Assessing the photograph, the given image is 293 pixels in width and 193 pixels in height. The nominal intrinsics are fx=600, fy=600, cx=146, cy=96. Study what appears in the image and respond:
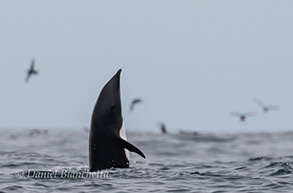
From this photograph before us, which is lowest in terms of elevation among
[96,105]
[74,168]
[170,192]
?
[170,192]

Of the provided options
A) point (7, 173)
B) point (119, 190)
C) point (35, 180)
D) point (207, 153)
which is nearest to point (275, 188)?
point (119, 190)

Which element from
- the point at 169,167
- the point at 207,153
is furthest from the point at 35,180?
the point at 207,153

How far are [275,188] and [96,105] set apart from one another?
4.22m

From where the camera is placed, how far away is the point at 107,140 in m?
12.6

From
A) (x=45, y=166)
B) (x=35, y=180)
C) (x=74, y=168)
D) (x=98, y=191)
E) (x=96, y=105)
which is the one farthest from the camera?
(x=45, y=166)

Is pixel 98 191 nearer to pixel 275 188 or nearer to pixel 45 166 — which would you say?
pixel 275 188

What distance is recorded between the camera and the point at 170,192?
11391 millimetres

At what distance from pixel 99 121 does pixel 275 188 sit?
3.89 metres

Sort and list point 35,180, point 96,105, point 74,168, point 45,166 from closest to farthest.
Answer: point 35,180 → point 96,105 → point 74,168 → point 45,166

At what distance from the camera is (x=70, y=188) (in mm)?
11383

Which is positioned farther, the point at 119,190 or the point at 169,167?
the point at 169,167

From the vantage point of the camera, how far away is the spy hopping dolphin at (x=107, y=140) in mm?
12488

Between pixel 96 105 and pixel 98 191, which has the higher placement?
pixel 96 105

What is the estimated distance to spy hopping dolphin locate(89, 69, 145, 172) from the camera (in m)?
12.5
